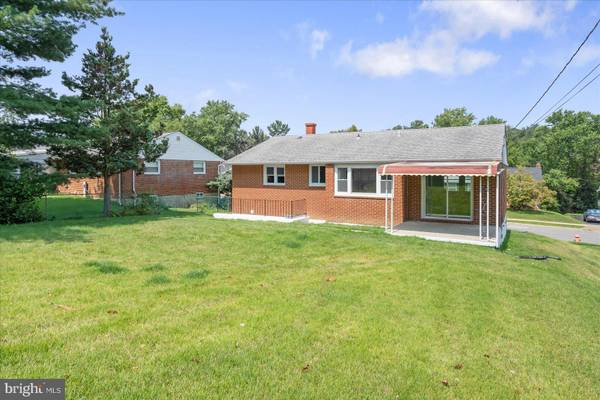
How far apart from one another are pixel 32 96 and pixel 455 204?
17.6 m

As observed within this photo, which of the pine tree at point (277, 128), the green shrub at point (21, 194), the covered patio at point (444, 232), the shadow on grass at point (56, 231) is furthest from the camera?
the pine tree at point (277, 128)

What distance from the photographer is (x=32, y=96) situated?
14422 millimetres

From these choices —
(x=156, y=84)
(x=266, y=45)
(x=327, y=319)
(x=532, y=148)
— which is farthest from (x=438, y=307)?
(x=532, y=148)

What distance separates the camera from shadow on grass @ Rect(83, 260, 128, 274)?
286 inches

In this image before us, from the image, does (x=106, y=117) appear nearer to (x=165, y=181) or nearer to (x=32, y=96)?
(x=32, y=96)

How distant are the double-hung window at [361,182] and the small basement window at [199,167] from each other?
16.3 metres

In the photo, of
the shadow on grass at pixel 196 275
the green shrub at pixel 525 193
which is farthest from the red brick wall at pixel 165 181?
the green shrub at pixel 525 193

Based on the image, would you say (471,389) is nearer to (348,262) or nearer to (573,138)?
(348,262)

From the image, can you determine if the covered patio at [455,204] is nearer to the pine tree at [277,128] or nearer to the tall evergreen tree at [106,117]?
the tall evergreen tree at [106,117]

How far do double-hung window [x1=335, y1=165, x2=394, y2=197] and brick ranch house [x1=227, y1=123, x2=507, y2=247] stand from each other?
Result: 0.15ft

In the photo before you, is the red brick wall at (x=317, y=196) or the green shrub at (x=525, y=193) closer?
the red brick wall at (x=317, y=196)

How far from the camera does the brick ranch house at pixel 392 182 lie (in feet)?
48.8

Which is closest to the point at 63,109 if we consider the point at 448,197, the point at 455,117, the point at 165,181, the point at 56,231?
the point at 56,231

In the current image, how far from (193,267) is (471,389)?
574 centimetres
